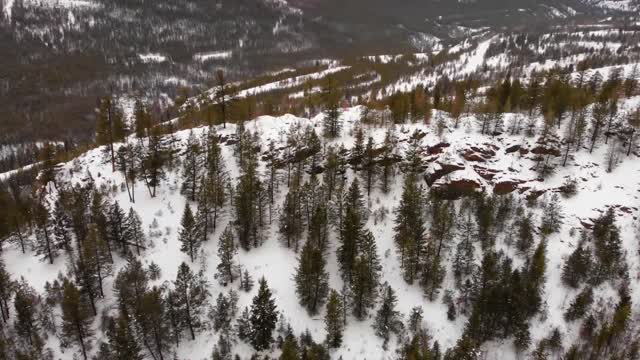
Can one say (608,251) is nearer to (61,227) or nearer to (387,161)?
(387,161)

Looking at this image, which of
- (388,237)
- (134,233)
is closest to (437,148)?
(388,237)

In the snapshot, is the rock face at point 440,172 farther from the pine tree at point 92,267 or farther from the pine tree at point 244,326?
the pine tree at point 92,267

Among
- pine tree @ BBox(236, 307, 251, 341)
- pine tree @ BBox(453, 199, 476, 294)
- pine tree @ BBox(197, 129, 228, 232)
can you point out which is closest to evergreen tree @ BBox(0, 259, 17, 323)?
pine tree @ BBox(197, 129, 228, 232)

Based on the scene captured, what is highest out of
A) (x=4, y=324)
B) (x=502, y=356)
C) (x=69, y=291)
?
(x=69, y=291)

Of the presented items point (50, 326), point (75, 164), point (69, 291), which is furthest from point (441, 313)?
point (75, 164)

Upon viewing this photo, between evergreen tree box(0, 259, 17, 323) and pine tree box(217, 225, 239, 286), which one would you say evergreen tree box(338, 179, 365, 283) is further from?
evergreen tree box(0, 259, 17, 323)

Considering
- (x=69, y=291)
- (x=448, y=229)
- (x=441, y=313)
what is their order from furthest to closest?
(x=448, y=229) → (x=441, y=313) → (x=69, y=291)

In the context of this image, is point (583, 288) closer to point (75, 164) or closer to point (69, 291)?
point (69, 291)
